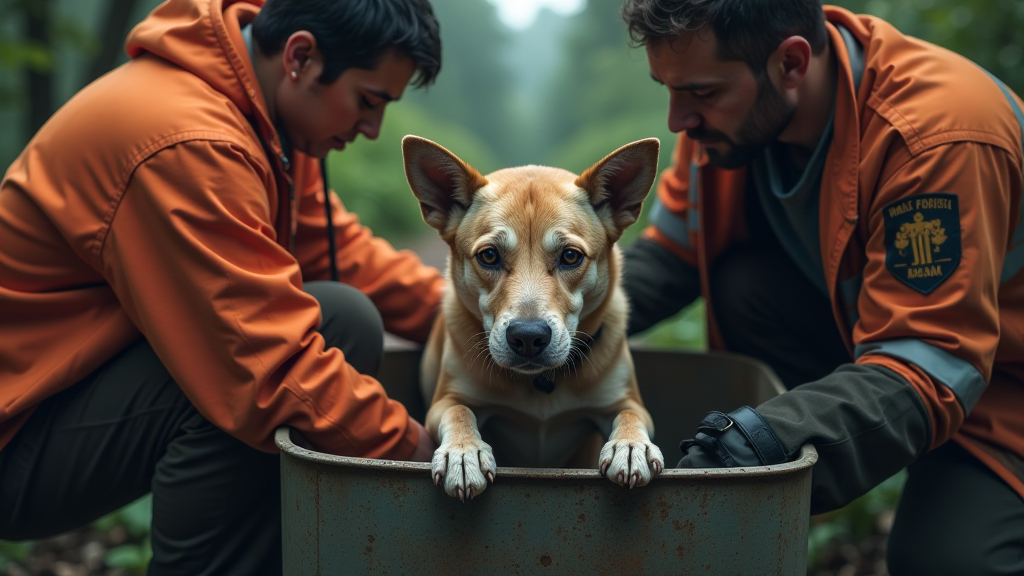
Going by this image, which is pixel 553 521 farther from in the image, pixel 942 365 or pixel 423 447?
pixel 942 365

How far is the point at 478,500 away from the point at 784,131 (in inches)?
70.7

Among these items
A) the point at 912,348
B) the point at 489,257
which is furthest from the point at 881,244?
the point at 489,257

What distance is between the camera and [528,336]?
7.28 ft

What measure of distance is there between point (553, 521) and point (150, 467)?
1.43 meters

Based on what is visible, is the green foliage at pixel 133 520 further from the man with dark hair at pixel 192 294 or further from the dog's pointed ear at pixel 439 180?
the dog's pointed ear at pixel 439 180

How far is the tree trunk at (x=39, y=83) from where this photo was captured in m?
5.57

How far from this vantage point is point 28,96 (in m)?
6.04

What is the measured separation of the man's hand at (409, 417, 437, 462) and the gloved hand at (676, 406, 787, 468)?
800 millimetres

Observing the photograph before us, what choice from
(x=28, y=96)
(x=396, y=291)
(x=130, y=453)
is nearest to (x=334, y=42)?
(x=396, y=291)

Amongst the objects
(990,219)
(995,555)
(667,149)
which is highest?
(990,219)

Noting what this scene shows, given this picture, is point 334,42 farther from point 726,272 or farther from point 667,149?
point 667,149

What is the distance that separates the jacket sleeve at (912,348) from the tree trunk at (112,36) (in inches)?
211

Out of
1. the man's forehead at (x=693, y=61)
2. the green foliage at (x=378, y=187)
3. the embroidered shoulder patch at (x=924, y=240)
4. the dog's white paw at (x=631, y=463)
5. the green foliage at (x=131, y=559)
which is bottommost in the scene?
the green foliage at (x=378, y=187)

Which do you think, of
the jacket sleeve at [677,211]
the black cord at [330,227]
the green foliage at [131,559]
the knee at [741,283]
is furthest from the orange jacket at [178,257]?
the jacket sleeve at [677,211]
